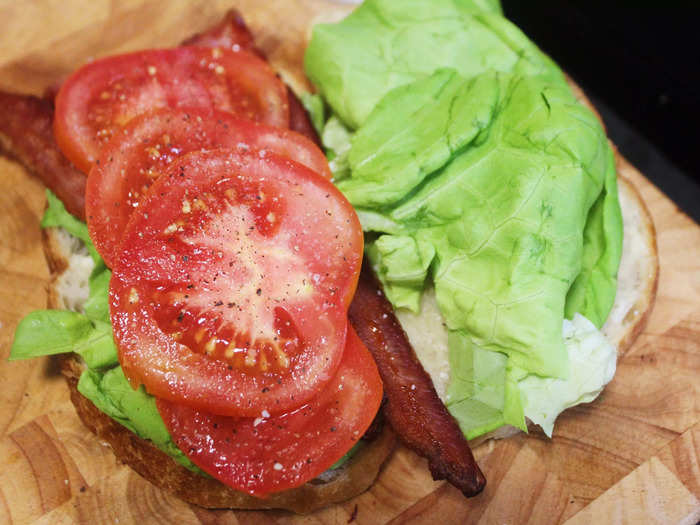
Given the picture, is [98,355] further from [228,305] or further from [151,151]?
[151,151]

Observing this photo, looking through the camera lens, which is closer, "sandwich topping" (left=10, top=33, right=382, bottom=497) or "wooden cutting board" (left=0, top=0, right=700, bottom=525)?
"sandwich topping" (left=10, top=33, right=382, bottom=497)

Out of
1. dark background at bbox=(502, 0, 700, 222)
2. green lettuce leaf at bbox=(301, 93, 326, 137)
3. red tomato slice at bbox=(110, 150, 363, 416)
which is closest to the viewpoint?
red tomato slice at bbox=(110, 150, 363, 416)

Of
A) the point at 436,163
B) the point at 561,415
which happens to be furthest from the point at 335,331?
the point at 561,415

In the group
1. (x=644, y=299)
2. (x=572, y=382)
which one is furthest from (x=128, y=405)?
(x=644, y=299)

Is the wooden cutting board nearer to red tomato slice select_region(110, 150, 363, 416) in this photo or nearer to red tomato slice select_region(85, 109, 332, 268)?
red tomato slice select_region(110, 150, 363, 416)

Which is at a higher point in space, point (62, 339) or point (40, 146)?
point (40, 146)

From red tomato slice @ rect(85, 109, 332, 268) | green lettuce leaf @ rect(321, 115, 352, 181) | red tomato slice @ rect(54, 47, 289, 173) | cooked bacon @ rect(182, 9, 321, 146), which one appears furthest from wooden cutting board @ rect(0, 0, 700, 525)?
green lettuce leaf @ rect(321, 115, 352, 181)
